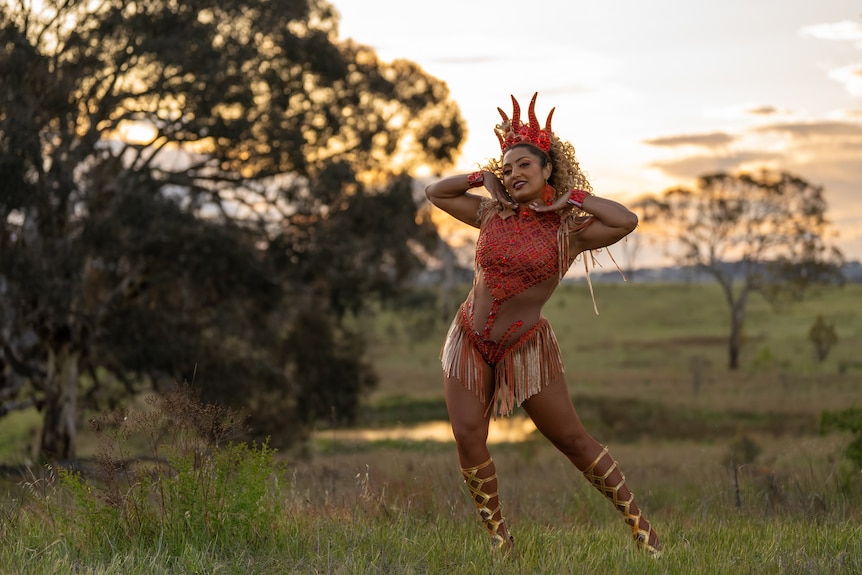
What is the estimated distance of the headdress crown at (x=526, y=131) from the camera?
5363 millimetres

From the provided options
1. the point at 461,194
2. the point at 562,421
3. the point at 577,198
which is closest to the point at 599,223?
the point at 577,198

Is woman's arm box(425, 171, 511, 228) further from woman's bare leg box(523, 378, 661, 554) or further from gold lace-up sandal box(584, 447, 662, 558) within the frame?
gold lace-up sandal box(584, 447, 662, 558)

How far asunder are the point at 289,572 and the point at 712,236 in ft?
126

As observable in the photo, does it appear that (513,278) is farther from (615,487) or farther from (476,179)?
(615,487)

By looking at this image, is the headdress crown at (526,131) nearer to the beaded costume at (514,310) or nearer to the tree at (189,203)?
the beaded costume at (514,310)

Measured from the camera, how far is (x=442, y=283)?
5372 cm

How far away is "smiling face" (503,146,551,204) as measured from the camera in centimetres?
523

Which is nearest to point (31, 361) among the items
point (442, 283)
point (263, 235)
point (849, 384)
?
point (263, 235)

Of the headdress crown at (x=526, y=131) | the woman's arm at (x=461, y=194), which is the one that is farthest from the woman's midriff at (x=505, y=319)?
the headdress crown at (x=526, y=131)

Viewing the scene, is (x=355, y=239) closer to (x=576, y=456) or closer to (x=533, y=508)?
(x=533, y=508)

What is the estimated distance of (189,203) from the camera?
17.9m

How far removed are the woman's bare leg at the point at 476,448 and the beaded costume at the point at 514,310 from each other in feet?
0.17

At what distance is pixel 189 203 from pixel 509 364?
1359 cm

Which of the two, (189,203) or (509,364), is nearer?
(509,364)
